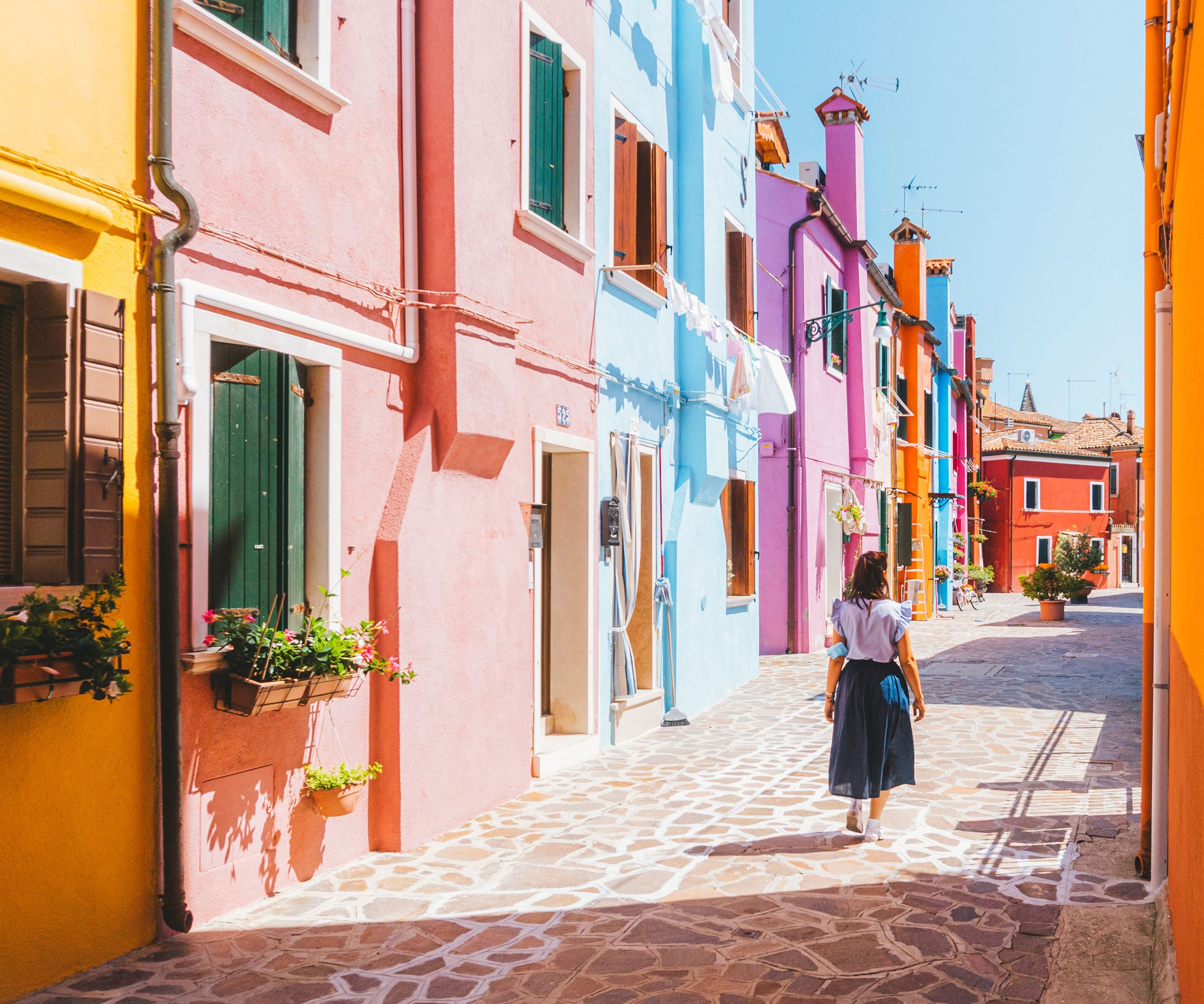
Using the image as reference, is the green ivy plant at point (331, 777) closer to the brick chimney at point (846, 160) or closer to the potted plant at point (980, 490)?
Answer: the brick chimney at point (846, 160)

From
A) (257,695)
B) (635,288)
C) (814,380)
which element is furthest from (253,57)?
(814,380)

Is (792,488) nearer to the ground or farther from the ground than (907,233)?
nearer to the ground

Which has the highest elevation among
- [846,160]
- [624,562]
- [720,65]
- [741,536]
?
[846,160]

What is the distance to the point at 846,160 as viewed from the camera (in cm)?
2069

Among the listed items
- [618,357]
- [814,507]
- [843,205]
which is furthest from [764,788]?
[843,205]

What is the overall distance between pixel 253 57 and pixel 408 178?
1.49m

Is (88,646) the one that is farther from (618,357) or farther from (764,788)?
(618,357)

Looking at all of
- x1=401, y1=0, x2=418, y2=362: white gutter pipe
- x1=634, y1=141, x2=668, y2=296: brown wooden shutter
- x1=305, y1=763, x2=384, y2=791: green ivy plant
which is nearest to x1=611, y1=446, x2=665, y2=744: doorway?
x1=634, y1=141, x2=668, y2=296: brown wooden shutter

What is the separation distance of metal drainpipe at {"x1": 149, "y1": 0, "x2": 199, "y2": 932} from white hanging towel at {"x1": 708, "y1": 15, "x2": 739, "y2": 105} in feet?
26.6

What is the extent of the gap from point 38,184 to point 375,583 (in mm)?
2955

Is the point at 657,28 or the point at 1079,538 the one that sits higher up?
the point at 657,28

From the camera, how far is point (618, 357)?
10336 millimetres

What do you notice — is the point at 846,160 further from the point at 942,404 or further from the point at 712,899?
the point at 712,899

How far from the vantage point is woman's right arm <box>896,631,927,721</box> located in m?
6.76
